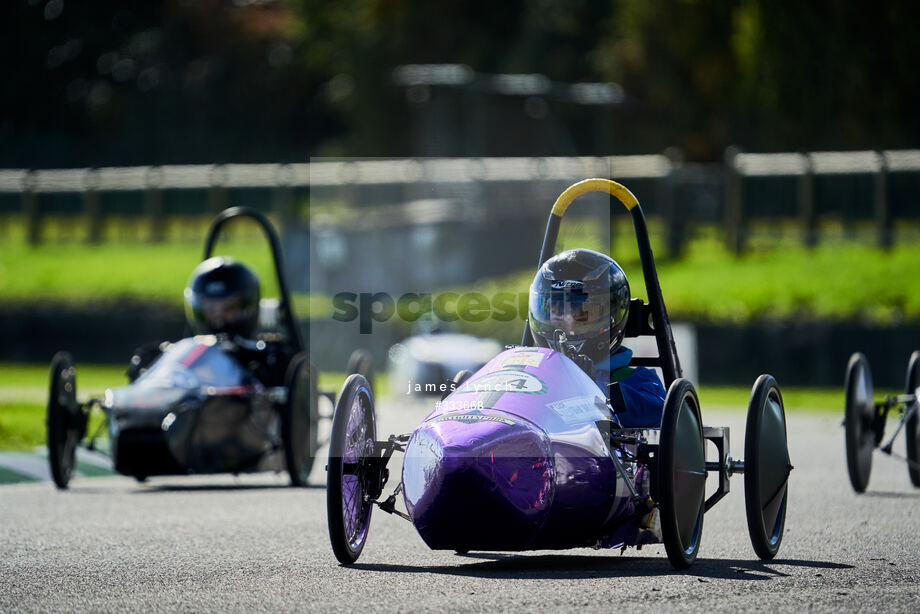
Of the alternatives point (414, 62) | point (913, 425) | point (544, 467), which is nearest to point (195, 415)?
point (913, 425)

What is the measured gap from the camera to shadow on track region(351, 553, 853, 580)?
25.4 feet

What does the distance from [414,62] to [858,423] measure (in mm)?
43261

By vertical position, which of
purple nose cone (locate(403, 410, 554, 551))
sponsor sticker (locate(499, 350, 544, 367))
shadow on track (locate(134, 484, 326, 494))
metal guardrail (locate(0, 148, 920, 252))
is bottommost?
shadow on track (locate(134, 484, 326, 494))

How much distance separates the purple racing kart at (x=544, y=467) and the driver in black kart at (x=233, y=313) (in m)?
5.65

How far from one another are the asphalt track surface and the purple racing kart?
15 cm

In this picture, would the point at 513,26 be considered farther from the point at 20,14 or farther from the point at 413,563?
the point at 413,563

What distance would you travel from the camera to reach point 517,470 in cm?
750

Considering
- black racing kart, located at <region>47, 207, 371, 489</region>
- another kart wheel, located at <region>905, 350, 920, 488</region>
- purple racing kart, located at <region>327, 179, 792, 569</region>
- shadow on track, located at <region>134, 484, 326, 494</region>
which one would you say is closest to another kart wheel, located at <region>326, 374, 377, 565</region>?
purple racing kart, located at <region>327, 179, 792, 569</region>

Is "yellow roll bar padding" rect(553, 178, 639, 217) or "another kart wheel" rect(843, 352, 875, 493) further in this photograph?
"another kart wheel" rect(843, 352, 875, 493)

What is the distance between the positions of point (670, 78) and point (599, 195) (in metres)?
13.4

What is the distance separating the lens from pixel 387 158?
55000 millimetres

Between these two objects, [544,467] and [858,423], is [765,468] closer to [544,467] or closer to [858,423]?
[544,467]

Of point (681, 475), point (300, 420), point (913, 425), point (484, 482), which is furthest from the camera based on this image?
point (300, 420)

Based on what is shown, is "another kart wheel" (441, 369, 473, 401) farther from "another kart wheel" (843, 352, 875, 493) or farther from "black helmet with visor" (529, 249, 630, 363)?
"another kart wheel" (843, 352, 875, 493)
